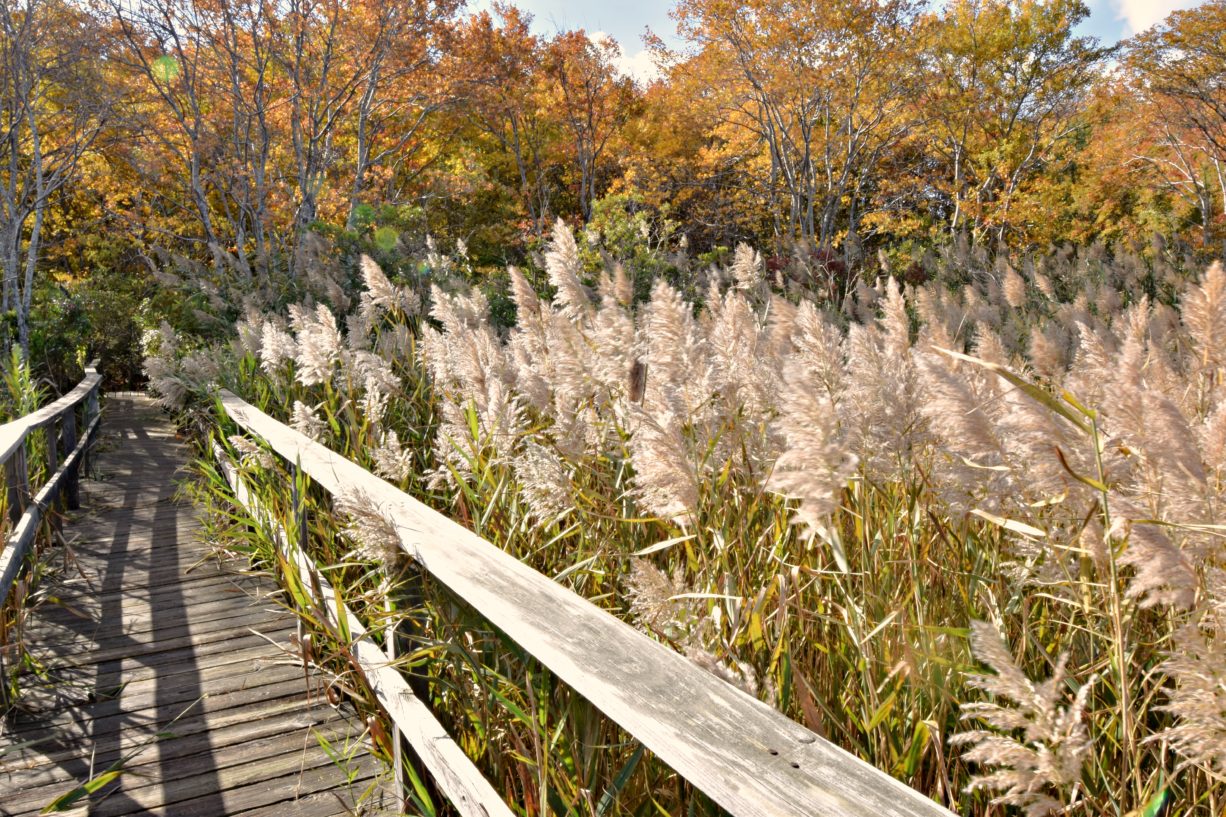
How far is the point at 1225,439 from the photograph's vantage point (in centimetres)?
141

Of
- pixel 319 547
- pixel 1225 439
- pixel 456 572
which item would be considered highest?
pixel 1225 439

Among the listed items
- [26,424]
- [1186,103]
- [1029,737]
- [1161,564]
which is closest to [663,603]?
[1029,737]

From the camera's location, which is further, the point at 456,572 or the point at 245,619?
the point at 245,619

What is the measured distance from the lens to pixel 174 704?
13.4 ft

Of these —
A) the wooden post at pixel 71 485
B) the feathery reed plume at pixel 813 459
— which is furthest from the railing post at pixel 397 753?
the wooden post at pixel 71 485

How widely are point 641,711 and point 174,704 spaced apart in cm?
329

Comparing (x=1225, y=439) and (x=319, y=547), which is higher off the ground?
(x=1225, y=439)

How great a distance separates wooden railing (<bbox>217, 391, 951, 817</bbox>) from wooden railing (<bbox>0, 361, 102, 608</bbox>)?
2.66 metres

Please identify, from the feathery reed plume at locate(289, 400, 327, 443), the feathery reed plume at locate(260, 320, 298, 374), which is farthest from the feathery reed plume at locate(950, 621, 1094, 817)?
the feathery reed plume at locate(260, 320, 298, 374)

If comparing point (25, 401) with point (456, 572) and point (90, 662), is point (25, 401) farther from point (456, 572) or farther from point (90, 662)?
point (456, 572)

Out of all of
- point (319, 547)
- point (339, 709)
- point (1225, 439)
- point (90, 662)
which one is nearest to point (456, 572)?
point (1225, 439)

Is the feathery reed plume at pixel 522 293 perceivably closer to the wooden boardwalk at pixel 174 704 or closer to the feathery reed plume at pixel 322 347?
the feathery reed plume at pixel 322 347

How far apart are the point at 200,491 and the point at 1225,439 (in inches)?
276

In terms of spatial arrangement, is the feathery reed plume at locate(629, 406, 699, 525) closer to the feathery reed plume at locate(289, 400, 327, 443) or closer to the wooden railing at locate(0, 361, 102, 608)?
the feathery reed plume at locate(289, 400, 327, 443)
